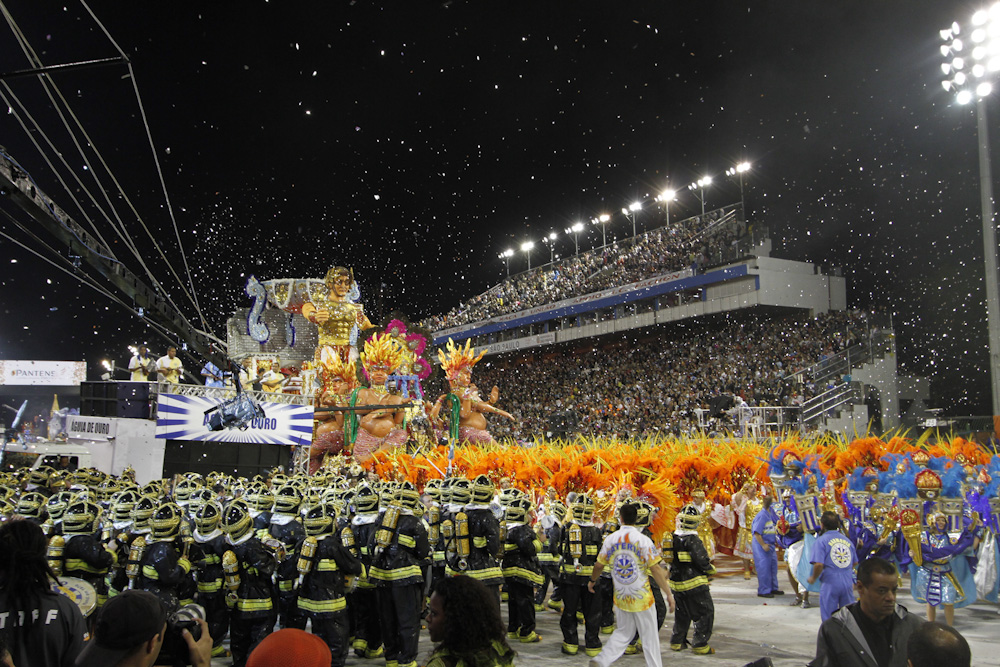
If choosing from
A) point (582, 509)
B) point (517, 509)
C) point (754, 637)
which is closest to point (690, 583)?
point (754, 637)

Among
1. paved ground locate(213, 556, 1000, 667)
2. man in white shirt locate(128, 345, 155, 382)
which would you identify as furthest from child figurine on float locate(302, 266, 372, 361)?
paved ground locate(213, 556, 1000, 667)

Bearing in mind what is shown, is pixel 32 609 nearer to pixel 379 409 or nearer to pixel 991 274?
pixel 991 274

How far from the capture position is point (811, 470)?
30.7ft

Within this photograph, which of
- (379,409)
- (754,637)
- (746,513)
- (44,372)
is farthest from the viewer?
(44,372)

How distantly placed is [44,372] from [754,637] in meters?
41.8

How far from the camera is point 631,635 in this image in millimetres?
6027

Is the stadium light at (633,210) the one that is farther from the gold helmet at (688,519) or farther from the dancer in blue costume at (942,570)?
the gold helmet at (688,519)

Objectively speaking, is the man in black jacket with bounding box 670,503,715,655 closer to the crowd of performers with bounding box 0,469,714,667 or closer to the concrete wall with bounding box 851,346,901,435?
the crowd of performers with bounding box 0,469,714,667

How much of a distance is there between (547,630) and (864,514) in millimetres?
4032

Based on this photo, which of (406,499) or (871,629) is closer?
(871,629)

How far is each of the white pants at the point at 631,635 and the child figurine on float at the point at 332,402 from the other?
1425 cm

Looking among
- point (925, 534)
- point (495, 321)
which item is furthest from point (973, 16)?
point (495, 321)

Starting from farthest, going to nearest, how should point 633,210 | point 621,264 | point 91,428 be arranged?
1. point 633,210
2. point 621,264
3. point 91,428

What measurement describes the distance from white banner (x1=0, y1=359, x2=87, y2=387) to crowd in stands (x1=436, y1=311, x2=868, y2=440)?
23.1 meters
